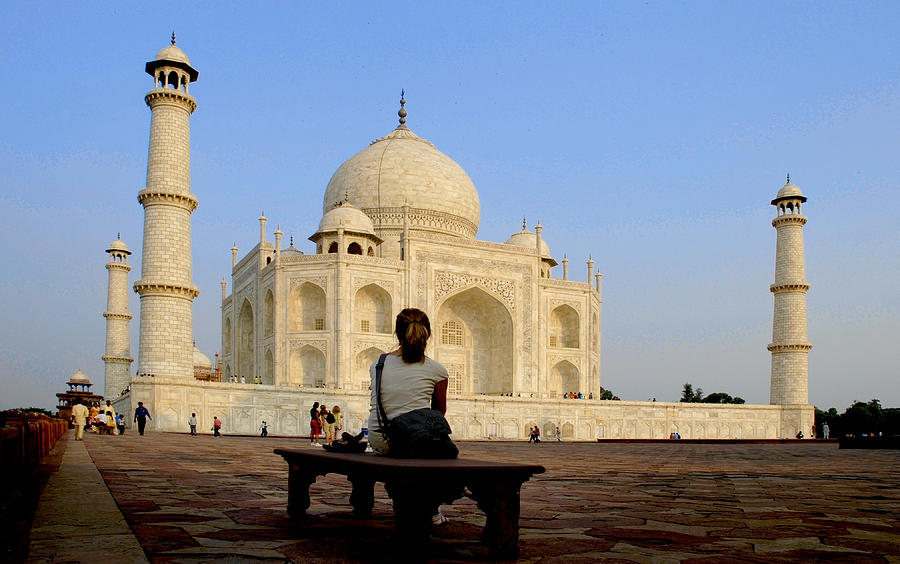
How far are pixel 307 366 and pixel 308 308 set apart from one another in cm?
202

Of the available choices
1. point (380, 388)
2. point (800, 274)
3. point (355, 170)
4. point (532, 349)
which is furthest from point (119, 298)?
point (380, 388)

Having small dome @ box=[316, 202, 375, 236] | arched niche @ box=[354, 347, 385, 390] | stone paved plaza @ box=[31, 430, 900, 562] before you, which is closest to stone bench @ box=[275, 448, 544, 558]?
stone paved plaza @ box=[31, 430, 900, 562]

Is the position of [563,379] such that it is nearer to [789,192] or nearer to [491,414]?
[491,414]

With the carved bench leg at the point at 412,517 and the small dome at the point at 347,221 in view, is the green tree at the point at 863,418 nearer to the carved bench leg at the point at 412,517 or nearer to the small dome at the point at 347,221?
the small dome at the point at 347,221

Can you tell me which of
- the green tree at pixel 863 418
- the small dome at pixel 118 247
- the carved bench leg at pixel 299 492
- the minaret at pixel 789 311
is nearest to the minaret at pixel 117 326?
the small dome at pixel 118 247

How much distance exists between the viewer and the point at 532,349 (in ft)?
94.7

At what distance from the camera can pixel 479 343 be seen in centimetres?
3031

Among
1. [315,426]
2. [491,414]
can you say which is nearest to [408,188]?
[491,414]

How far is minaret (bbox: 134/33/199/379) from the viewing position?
63.1 feet

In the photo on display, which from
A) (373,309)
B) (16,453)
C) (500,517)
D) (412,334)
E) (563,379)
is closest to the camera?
(500,517)

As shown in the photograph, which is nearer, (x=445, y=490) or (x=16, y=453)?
(x=445, y=490)

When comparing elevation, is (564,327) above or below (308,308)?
below

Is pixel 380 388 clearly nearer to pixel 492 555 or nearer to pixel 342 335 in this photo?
pixel 492 555

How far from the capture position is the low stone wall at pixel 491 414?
19281 millimetres
